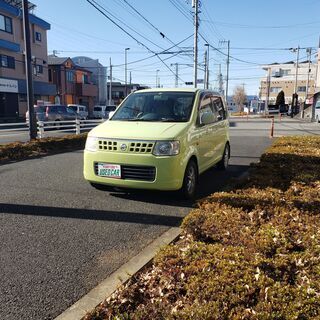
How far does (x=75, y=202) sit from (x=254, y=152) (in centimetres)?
790

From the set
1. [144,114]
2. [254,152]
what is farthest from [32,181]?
[254,152]

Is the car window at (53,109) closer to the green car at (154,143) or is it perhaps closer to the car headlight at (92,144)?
the green car at (154,143)

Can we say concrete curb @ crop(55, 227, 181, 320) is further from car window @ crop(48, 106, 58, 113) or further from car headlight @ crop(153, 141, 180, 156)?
car window @ crop(48, 106, 58, 113)

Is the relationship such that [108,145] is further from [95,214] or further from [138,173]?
[95,214]

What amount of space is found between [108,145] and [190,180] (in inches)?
56.7

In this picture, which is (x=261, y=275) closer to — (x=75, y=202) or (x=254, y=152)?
(x=75, y=202)

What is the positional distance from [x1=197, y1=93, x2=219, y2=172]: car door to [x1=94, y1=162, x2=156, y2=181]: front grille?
1283 mm

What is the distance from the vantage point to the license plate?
17.7 feet

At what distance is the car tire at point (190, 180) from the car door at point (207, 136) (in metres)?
0.38

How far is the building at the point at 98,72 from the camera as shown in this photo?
65.3m

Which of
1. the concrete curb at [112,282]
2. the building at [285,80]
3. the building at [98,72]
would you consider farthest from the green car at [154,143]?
the building at [285,80]

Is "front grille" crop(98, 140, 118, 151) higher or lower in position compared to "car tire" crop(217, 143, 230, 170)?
higher

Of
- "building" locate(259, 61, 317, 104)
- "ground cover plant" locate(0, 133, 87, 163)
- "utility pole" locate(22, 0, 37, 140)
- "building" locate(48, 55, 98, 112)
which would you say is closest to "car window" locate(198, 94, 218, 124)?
"ground cover plant" locate(0, 133, 87, 163)

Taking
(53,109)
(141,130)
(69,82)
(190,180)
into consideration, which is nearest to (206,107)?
(190,180)
